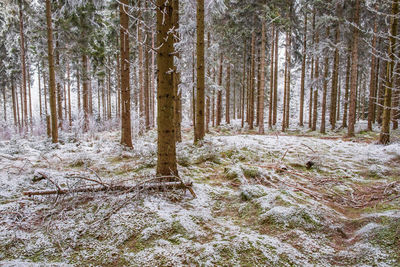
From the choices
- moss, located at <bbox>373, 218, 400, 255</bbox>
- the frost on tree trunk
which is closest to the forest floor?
moss, located at <bbox>373, 218, 400, 255</bbox>

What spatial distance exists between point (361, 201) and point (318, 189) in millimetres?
831

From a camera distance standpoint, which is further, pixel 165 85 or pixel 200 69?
pixel 200 69

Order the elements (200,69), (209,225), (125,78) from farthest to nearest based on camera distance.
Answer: (200,69)
(125,78)
(209,225)

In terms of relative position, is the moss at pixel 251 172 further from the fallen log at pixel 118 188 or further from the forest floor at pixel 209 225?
the fallen log at pixel 118 188

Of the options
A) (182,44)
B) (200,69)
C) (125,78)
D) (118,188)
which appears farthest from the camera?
(182,44)

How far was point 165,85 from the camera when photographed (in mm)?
3877

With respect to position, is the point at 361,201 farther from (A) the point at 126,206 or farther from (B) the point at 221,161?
(A) the point at 126,206

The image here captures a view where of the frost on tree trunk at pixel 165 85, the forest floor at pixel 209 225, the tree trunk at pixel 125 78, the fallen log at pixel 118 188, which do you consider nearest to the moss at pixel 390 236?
the forest floor at pixel 209 225

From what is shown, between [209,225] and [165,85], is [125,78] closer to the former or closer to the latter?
[165,85]

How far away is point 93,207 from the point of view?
3340 millimetres

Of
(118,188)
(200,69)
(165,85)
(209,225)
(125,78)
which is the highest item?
(200,69)

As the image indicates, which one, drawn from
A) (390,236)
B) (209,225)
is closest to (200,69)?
(209,225)

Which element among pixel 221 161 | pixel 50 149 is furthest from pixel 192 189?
pixel 50 149

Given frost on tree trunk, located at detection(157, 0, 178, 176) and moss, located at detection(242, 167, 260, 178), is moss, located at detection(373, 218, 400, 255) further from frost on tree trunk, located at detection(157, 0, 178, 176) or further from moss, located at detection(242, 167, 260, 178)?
frost on tree trunk, located at detection(157, 0, 178, 176)
